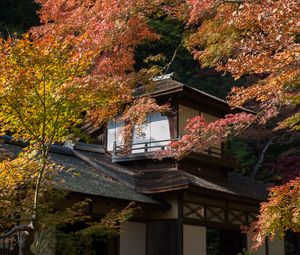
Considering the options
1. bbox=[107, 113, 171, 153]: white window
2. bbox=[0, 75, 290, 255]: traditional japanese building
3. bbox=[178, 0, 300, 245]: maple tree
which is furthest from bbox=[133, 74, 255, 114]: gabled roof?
bbox=[178, 0, 300, 245]: maple tree

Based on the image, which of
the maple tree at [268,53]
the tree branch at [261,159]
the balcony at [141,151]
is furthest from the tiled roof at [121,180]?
the tree branch at [261,159]

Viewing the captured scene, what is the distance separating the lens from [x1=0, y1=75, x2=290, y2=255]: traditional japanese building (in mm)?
12852

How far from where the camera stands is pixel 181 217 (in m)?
13.1

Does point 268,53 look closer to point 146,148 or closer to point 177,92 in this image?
point 177,92

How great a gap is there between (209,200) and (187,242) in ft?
5.30

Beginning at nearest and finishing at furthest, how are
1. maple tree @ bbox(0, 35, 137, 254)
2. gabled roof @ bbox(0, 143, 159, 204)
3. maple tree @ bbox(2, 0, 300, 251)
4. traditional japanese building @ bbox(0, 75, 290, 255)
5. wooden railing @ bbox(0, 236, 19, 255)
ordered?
maple tree @ bbox(0, 35, 137, 254) < maple tree @ bbox(2, 0, 300, 251) < wooden railing @ bbox(0, 236, 19, 255) < gabled roof @ bbox(0, 143, 159, 204) < traditional japanese building @ bbox(0, 75, 290, 255)

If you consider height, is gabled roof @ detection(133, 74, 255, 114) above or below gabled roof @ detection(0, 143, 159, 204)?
above

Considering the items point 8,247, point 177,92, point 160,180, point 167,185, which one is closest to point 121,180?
point 160,180

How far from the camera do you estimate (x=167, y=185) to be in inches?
516

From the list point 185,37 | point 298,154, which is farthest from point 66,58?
point 298,154

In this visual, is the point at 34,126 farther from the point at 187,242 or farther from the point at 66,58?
the point at 187,242

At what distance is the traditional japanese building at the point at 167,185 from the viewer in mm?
12852

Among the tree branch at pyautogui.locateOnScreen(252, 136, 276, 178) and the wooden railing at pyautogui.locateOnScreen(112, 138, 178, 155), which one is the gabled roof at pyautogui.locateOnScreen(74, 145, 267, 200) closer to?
the wooden railing at pyautogui.locateOnScreen(112, 138, 178, 155)

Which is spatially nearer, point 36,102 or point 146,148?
point 36,102
